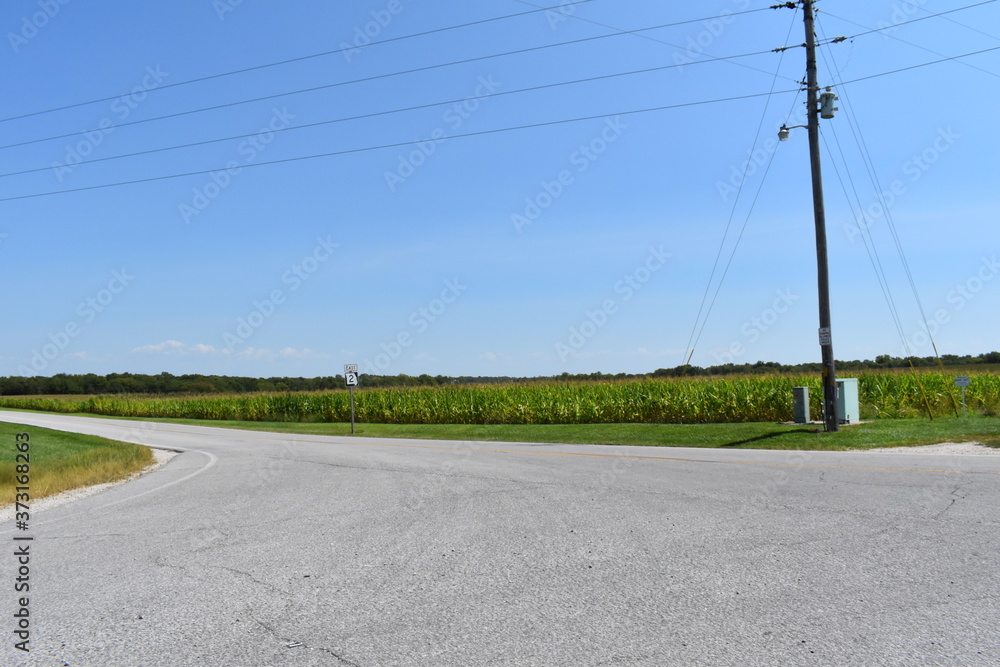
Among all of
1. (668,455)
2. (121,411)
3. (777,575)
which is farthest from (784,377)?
(121,411)

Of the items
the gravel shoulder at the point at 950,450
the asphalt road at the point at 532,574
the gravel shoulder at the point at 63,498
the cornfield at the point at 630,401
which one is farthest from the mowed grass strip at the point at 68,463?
the gravel shoulder at the point at 950,450

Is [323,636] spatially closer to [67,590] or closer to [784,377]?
[67,590]

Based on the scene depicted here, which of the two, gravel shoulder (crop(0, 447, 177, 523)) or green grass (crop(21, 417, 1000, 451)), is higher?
green grass (crop(21, 417, 1000, 451))

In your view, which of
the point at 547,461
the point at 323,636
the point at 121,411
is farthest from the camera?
the point at 121,411

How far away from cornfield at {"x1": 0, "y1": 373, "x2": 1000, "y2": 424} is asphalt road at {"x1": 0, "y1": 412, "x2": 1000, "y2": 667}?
47.8 feet

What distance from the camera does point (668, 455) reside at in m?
14.7

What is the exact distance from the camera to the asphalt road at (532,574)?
4.15 metres

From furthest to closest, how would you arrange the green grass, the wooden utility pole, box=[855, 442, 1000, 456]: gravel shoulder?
the wooden utility pole, the green grass, box=[855, 442, 1000, 456]: gravel shoulder

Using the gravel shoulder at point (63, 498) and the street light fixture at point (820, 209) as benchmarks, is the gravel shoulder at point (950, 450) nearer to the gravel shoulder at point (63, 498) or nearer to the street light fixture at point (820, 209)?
the street light fixture at point (820, 209)

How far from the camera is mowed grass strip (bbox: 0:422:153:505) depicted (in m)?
12.4

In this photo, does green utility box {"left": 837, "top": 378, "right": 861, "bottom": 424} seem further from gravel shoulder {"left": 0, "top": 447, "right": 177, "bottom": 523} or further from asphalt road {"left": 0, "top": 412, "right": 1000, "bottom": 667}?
gravel shoulder {"left": 0, "top": 447, "right": 177, "bottom": 523}

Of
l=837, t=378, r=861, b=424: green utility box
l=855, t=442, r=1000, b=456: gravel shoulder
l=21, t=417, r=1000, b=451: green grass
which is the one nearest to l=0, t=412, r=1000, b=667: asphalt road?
l=855, t=442, r=1000, b=456: gravel shoulder

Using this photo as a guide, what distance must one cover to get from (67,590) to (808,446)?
14.9 m

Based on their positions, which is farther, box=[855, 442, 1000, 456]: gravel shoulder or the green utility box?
the green utility box
